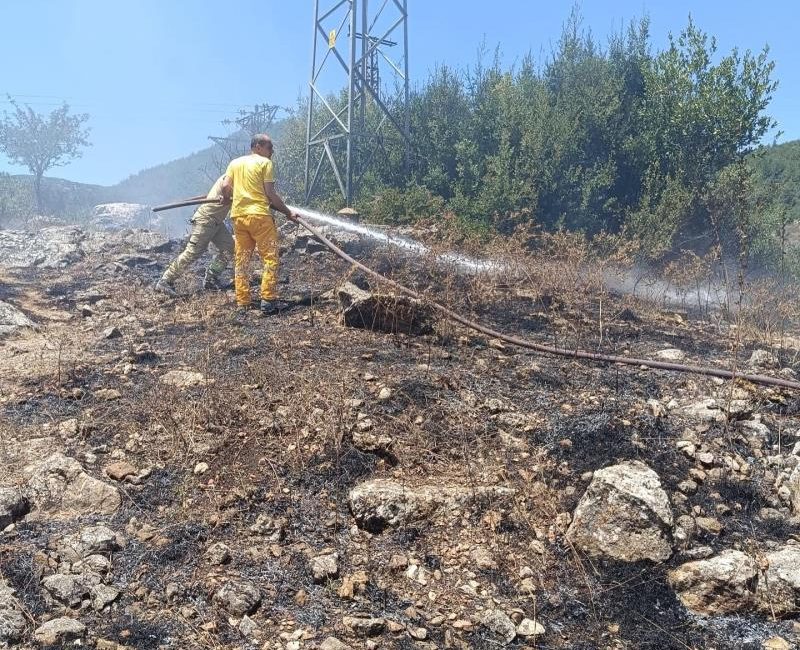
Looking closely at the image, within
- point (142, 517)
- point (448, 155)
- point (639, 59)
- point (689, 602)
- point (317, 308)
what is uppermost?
point (639, 59)

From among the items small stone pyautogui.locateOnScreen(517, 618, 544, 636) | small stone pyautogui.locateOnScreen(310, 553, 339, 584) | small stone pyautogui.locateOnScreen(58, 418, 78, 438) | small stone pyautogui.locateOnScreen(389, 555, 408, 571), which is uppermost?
small stone pyautogui.locateOnScreen(58, 418, 78, 438)

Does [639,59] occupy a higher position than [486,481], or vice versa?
[639,59]

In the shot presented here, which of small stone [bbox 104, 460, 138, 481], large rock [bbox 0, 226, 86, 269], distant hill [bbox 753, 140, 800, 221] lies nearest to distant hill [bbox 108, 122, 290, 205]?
large rock [bbox 0, 226, 86, 269]

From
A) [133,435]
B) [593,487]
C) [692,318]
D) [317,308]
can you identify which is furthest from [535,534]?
[692,318]

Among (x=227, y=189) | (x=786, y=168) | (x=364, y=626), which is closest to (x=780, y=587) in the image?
(x=364, y=626)

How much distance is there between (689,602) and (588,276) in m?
4.29

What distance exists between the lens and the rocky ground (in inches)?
77.2

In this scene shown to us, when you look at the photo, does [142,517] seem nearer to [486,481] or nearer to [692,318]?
[486,481]

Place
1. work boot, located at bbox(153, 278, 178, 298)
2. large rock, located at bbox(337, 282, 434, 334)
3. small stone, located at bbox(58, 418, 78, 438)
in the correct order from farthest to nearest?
work boot, located at bbox(153, 278, 178, 298) → large rock, located at bbox(337, 282, 434, 334) → small stone, located at bbox(58, 418, 78, 438)

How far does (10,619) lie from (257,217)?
3.73 m

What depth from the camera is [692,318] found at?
649 centimetres

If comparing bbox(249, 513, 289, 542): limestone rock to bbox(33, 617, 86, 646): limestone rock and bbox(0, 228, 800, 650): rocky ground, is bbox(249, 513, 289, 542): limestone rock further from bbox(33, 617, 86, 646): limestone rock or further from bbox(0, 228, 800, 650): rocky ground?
bbox(33, 617, 86, 646): limestone rock

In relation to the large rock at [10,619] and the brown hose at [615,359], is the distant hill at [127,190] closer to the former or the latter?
the brown hose at [615,359]

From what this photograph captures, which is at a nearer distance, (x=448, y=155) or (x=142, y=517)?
(x=142, y=517)
